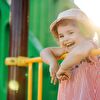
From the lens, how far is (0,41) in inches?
134

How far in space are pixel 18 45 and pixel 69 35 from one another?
22.5 inches

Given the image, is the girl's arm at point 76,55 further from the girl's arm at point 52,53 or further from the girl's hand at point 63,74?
the girl's arm at point 52,53

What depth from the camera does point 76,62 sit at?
147cm

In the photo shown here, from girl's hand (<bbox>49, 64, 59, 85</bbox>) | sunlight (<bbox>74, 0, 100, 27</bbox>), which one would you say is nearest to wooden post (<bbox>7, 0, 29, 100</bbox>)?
girl's hand (<bbox>49, 64, 59, 85</bbox>)

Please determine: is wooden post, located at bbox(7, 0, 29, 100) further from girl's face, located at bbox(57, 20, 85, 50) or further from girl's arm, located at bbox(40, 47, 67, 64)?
girl's face, located at bbox(57, 20, 85, 50)

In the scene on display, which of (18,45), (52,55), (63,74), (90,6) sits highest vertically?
(90,6)

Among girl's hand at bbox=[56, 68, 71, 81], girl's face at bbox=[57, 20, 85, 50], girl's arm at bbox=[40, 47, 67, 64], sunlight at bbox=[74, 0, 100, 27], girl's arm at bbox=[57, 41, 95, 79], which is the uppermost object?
sunlight at bbox=[74, 0, 100, 27]

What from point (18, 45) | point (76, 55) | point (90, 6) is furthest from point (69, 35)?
point (90, 6)

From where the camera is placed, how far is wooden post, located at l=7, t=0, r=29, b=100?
204 cm

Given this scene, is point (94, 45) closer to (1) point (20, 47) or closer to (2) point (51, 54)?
(2) point (51, 54)

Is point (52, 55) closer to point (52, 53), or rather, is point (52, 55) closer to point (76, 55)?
point (52, 53)

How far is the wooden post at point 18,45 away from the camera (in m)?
2.04

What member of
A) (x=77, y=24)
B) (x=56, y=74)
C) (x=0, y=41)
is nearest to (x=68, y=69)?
(x=56, y=74)

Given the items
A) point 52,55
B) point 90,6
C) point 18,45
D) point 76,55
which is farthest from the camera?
point 90,6
